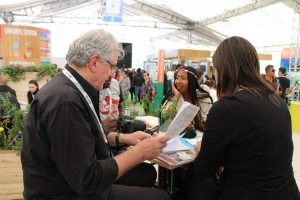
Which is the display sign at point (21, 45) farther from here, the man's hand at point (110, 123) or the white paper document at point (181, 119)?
the white paper document at point (181, 119)

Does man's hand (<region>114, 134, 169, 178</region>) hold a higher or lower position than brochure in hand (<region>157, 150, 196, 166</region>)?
higher

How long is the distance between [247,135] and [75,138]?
0.71 m

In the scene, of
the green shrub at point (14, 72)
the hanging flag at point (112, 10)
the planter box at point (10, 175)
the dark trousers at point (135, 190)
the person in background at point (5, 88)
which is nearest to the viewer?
the dark trousers at point (135, 190)

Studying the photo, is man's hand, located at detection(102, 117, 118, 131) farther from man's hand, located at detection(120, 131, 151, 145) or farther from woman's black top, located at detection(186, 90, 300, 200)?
woman's black top, located at detection(186, 90, 300, 200)

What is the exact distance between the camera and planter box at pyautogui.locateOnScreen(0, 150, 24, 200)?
2521mm

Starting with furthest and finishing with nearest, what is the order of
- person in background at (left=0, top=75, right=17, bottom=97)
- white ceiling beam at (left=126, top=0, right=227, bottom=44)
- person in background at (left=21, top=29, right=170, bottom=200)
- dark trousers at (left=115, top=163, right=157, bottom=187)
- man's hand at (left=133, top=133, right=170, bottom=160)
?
white ceiling beam at (left=126, top=0, right=227, bottom=44) → person in background at (left=0, top=75, right=17, bottom=97) → dark trousers at (left=115, top=163, right=157, bottom=187) → man's hand at (left=133, top=133, right=170, bottom=160) → person in background at (left=21, top=29, right=170, bottom=200)

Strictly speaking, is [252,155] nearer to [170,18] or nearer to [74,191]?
[74,191]

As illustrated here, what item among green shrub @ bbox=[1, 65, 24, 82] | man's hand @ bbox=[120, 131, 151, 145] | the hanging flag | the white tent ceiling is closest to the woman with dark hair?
man's hand @ bbox=[120, 131, 151, 145]

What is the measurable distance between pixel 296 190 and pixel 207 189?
448 millimetres

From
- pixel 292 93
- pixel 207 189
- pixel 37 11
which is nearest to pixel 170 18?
pixel 37 11

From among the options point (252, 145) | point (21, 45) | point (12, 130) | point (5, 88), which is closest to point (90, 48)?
point (252, 145)

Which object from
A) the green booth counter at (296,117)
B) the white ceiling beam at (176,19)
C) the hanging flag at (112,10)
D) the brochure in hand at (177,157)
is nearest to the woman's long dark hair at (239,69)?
the brochure in hand at (177,157)

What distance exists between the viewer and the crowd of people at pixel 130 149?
116 cm

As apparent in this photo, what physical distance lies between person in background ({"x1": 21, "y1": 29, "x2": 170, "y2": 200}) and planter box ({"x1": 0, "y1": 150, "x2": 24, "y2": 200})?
4.38ft
